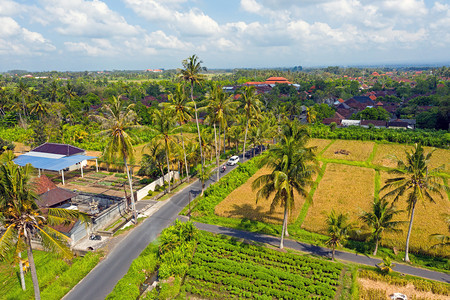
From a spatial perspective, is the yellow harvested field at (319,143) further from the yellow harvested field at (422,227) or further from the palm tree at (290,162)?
the palm tree at (290,162)

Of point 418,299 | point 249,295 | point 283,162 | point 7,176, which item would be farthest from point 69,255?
point 418,299

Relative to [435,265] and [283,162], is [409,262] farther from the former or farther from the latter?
[283,162]

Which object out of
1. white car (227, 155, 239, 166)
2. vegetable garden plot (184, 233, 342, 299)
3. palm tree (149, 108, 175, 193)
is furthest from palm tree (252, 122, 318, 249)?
white car (227, 155, 239, 166)

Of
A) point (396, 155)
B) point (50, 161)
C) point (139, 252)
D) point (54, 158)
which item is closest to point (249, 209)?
point (139, 252)

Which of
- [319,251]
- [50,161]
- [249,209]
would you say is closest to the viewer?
[319,251]

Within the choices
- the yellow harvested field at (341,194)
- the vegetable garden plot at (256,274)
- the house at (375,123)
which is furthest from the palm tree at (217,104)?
the house at (375,123)

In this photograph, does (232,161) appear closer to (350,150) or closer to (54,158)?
(350,150)

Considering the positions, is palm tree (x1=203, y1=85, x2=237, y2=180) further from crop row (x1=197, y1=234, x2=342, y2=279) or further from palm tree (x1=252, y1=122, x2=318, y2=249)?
crop row (x1=197, y1=234, x2=342, y2=279)
